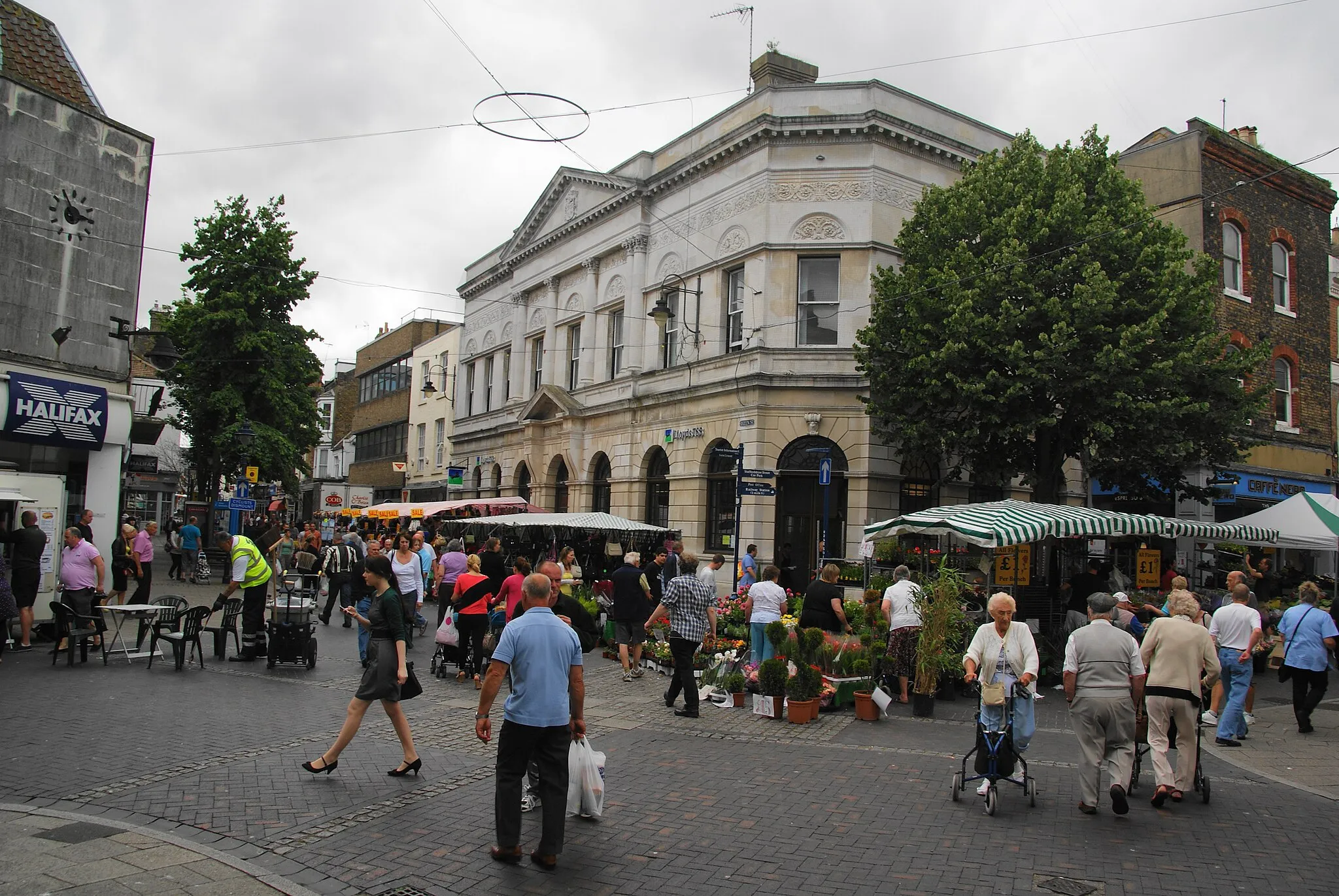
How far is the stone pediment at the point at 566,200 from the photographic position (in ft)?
104

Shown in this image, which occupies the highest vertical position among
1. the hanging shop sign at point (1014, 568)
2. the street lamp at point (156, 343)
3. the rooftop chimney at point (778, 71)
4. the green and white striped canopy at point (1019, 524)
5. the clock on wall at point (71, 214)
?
the rooftop chimney at point (778, 71)

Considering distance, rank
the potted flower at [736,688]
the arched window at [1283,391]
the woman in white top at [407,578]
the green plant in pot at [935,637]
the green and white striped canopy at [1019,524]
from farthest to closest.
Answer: the arched window at [1283,391] < the woman in white top at [407,578] < the green and white striped canopy at [1019,524] < the potted flower at [736,688] < the green plant in pot at [935,637]

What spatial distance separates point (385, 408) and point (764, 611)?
155 feet

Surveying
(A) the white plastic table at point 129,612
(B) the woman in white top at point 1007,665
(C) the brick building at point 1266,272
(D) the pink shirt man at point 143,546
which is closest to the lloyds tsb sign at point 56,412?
(D) the pink shirt man at point 143,546

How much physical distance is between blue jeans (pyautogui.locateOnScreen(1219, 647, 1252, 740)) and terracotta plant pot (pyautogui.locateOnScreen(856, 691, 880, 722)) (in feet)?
12.7

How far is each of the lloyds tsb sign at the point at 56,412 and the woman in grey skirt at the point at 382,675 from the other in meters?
12.2

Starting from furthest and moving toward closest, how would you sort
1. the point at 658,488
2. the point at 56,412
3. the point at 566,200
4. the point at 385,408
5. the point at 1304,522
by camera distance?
the point at 385,408, the point at 566,200, the point at 658,488, the point at 1304,522, the point at 56,412

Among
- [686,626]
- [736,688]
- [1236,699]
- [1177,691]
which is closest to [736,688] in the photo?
[736,688]

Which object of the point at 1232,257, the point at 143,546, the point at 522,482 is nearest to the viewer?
the point at 143,546

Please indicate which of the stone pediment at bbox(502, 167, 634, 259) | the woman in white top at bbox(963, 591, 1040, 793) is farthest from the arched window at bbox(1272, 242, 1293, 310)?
the woman in white top at bbox(963, 591, 1040, 793)

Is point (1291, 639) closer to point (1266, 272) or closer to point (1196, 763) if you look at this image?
point (1196, 763)

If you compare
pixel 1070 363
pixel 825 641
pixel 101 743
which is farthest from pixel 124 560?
pixel 1070 363

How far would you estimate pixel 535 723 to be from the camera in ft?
19.2

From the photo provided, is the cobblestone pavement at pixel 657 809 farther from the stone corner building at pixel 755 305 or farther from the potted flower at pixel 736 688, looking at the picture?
the stone corner building at pixel 755 305
